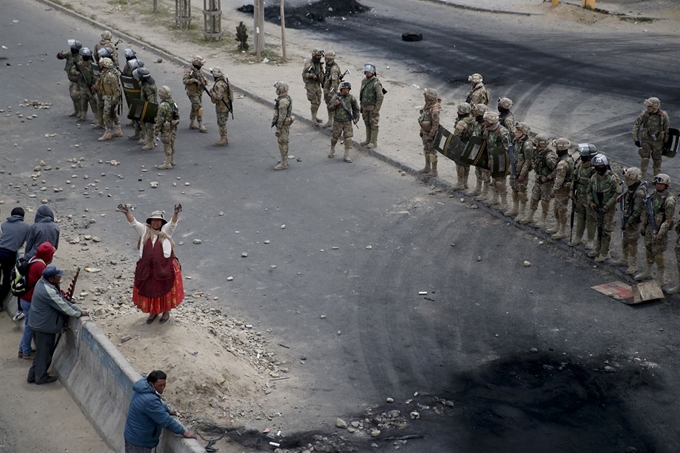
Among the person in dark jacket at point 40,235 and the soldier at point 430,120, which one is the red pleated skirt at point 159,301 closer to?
the person in dark jacket at point 40,235

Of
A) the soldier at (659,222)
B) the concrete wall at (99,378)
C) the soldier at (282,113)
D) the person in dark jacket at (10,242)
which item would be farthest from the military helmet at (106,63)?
the soldier at (659,222)

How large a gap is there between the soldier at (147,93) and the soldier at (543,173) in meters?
8.17

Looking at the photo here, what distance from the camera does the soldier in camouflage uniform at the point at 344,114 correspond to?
18328 mm

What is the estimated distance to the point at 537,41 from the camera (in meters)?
27.7

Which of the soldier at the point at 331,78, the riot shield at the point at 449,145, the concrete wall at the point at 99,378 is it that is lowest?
the concrete wall at the point at 99,378

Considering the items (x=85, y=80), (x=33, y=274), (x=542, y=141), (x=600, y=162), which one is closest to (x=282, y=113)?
(x=542, y=141)

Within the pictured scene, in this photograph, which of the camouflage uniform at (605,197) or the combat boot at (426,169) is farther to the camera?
the combat boot at (426,169)

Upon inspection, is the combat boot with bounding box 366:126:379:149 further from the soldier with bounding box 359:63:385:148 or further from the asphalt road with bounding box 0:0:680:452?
the asphalt road with bounding box 0:0:680:452

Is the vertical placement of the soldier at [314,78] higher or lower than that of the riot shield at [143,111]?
higher

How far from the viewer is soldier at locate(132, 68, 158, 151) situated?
744 inches

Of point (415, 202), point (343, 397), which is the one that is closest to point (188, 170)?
point (415, 202)

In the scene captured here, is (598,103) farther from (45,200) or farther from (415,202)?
(45,200)

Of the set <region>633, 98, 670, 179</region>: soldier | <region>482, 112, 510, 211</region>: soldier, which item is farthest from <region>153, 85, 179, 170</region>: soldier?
<region>633, 98, 670, 179</region>: soldier

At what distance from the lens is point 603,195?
13.8 metres
